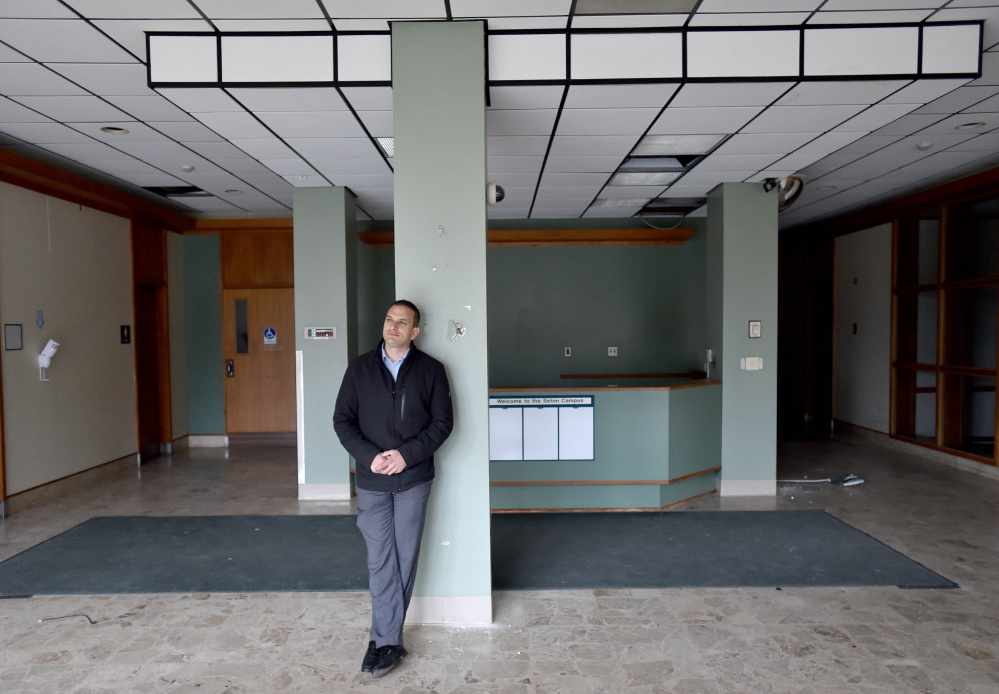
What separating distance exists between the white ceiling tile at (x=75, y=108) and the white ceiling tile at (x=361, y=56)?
1956 millimetres

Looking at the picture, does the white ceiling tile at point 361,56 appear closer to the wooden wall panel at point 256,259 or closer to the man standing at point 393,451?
the man standing at point 393,451

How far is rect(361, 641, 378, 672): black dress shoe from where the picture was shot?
2799 mm

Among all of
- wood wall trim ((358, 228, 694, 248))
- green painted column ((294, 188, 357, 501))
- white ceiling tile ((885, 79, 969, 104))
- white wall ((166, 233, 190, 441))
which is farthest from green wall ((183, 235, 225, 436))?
white ceiling tile ((885, 79, 969, 104))

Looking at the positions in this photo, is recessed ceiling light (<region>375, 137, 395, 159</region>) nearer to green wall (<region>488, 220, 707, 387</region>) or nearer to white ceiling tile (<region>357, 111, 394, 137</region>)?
white ceiling tile (<region>357, 111, 394, 137</region>)

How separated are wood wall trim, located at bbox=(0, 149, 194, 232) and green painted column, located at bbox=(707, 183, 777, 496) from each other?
252 inches

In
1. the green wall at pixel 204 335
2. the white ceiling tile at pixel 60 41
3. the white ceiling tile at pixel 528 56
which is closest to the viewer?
the white ceiling tile at pixel 60 41

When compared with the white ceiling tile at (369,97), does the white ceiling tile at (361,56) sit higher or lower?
higher

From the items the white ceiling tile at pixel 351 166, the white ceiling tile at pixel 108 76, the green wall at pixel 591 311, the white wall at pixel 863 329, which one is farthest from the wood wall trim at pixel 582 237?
the white ceiling tile at pixel 108 76

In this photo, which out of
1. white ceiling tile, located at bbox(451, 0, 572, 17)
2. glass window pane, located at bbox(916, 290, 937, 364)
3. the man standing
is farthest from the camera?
glass window pane, located at bbox(916, 290, 937, 364)

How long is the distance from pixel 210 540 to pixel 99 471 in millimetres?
2902

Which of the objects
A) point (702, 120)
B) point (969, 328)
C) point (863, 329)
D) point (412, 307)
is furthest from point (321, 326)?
point (863, 329)

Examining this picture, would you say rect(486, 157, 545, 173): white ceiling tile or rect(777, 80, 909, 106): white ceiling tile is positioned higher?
rect(486, 157, 545, 173): white ceiling tile

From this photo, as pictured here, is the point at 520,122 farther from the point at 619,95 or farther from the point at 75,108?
the point at 75,108

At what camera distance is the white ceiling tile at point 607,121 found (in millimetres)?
3875
